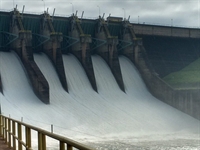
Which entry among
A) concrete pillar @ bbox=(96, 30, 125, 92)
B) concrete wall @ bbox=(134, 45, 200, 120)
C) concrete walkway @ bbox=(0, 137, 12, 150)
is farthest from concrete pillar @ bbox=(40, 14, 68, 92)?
concrete walkway @ bbox=(0, 137, 12, 150)

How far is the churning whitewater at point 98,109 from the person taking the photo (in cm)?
2802

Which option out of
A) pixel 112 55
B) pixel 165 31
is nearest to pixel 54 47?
pixel 112 55

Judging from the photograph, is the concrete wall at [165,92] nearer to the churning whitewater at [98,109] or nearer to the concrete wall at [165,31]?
the churning whitewater at [98,109]

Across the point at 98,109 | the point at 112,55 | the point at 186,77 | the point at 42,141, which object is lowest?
the point at 98,109

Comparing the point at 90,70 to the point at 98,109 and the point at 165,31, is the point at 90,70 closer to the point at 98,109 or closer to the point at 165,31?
the point at 98,109

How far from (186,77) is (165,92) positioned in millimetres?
4330

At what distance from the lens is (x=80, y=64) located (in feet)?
124

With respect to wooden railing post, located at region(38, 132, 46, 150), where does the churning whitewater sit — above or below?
below

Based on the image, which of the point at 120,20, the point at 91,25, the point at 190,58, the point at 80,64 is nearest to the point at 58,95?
the point at 80,64

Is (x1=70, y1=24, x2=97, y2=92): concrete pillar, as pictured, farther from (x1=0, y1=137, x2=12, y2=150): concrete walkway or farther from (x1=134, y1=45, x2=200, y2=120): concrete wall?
(x1=0, y1=137, x2=12, y2=150): concrete walkway

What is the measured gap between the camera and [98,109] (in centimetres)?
3288

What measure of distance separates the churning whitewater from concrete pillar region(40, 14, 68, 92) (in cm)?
58

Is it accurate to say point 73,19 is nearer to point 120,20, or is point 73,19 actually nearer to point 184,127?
point 120,20

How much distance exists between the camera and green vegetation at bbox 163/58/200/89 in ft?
132
